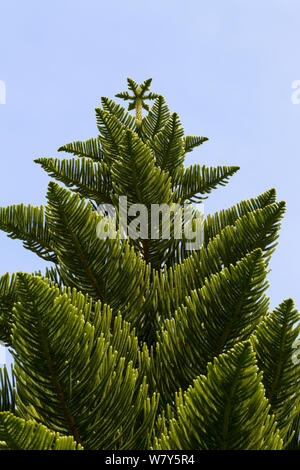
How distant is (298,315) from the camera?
2.03 metres

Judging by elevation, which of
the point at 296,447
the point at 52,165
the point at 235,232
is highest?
the point at 52,165

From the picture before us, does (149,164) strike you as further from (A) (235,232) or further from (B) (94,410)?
(B) (94,410)

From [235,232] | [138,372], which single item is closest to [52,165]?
[235,232]

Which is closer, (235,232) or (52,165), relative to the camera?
(235,232)

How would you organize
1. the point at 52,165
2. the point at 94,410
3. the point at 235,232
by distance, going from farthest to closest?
the point at 52,165
the point at 235,232
the point at 94,410

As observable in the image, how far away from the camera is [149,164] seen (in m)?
3.23

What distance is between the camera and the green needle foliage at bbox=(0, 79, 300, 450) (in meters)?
1.69

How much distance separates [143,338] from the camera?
299 centimetres

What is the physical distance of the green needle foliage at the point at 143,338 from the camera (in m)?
1.69

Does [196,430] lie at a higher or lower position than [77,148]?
lower
